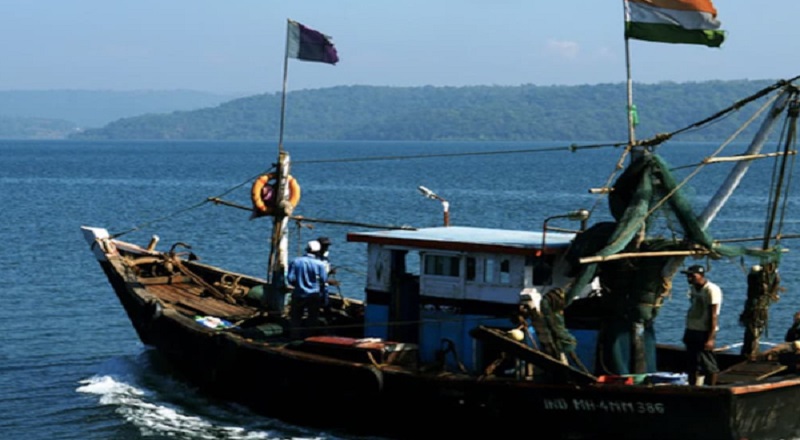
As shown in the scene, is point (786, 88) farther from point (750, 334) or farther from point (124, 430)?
point (124, 430)

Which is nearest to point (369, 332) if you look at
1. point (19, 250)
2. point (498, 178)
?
point (19, 250)

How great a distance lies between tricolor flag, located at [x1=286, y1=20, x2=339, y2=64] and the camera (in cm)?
2775

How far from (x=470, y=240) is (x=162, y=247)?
33089 millimetres

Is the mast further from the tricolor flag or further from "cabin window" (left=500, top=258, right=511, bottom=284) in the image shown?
"cabin window" (left=500, top=258, right=511, bottom=284)

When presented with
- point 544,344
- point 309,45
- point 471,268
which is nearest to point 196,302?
point 309,45

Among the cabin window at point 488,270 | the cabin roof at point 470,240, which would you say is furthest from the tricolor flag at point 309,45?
Result: the cabin window at point 488,270

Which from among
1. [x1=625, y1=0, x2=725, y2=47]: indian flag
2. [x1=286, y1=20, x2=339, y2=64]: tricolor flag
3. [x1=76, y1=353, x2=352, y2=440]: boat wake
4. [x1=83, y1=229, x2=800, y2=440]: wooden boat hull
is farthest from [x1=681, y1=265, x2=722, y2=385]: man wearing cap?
[x1=286, y1=20, x2=339, y2=64]: tricolor flag

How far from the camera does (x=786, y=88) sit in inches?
805

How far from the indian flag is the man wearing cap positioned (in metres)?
3.52

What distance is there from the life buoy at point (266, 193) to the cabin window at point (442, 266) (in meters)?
5.35

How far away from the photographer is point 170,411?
25.1 metres

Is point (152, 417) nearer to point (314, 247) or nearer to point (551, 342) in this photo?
point (314, 247)

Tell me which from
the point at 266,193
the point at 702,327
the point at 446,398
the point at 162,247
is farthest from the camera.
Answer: the point at 162,247

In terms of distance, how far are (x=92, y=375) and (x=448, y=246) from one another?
423 inches
